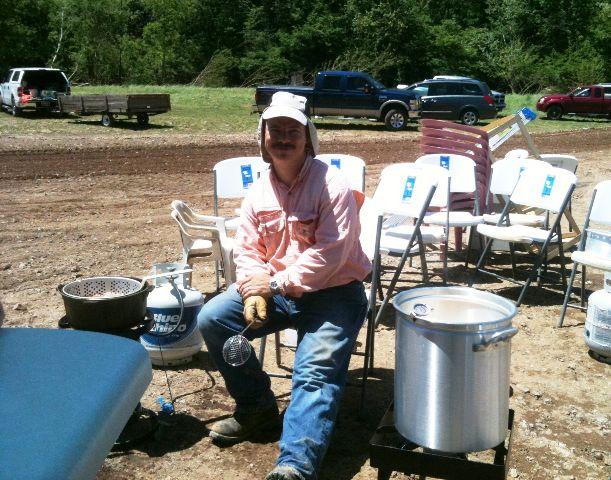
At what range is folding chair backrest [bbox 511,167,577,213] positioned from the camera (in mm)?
6016

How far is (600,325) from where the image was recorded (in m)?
4.89

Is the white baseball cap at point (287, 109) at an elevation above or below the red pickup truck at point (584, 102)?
above

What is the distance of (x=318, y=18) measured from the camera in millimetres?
49312

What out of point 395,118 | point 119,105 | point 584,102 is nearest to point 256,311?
point 119,105

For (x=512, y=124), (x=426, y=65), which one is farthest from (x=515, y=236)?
(x=426, y=65)

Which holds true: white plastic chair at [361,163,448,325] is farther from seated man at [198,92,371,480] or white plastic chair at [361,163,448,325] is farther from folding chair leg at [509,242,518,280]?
seated man at [198,92,371,480]

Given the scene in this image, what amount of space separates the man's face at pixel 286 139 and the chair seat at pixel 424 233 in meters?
2.24

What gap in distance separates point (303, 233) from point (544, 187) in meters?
3.14

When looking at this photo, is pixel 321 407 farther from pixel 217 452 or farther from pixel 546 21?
pixel 546 21

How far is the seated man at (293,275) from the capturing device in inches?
142

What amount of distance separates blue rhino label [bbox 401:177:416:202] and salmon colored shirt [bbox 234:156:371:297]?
5.65ft

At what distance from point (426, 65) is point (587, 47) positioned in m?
10.9

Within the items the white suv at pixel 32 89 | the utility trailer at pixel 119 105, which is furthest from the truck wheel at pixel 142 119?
the white suv at pixel 32 89

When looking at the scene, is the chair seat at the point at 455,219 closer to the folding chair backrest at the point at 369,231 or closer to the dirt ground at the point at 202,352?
the dirt ground at the point at 202,352
